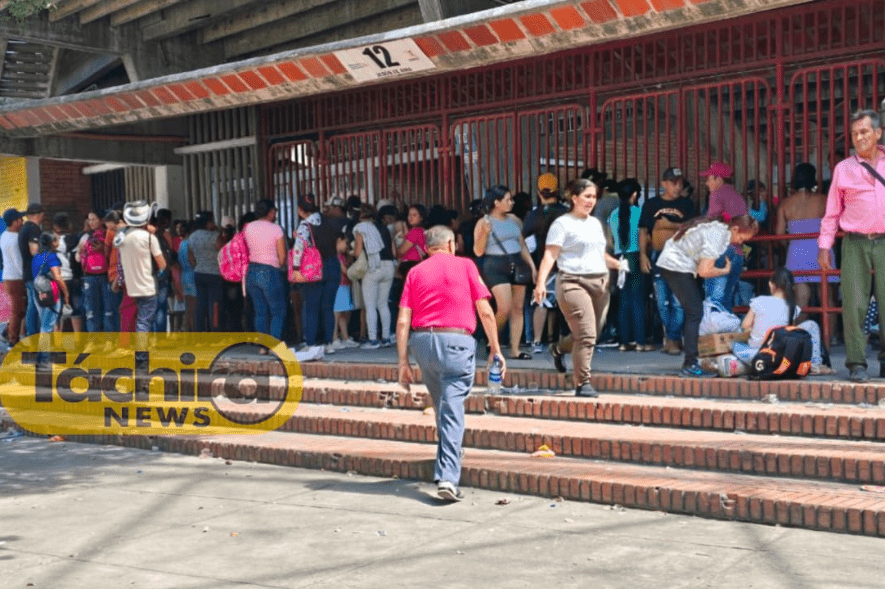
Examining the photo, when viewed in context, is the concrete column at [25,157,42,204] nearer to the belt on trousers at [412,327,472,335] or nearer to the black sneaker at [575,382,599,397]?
the black sneaker at [575,382,599,397]

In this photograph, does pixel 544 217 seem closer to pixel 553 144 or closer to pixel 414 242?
pixel 414 242

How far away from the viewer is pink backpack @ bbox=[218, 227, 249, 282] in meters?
11.8

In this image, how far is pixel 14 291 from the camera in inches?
567

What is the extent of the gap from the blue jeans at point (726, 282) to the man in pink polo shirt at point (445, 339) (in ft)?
9.70

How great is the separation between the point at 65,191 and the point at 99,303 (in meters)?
5.90

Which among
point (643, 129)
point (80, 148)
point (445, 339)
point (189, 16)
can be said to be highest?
point (189, 16)

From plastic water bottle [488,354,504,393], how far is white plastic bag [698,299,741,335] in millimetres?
1592

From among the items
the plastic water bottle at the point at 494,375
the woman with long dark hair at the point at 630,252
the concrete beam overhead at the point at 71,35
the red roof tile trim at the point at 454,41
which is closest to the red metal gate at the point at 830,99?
the woman with long dark hair at the point at 630,252

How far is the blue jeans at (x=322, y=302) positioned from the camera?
11836mm

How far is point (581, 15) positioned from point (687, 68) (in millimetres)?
2269

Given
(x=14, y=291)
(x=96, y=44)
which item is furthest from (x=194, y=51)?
(x=14, y=291)
